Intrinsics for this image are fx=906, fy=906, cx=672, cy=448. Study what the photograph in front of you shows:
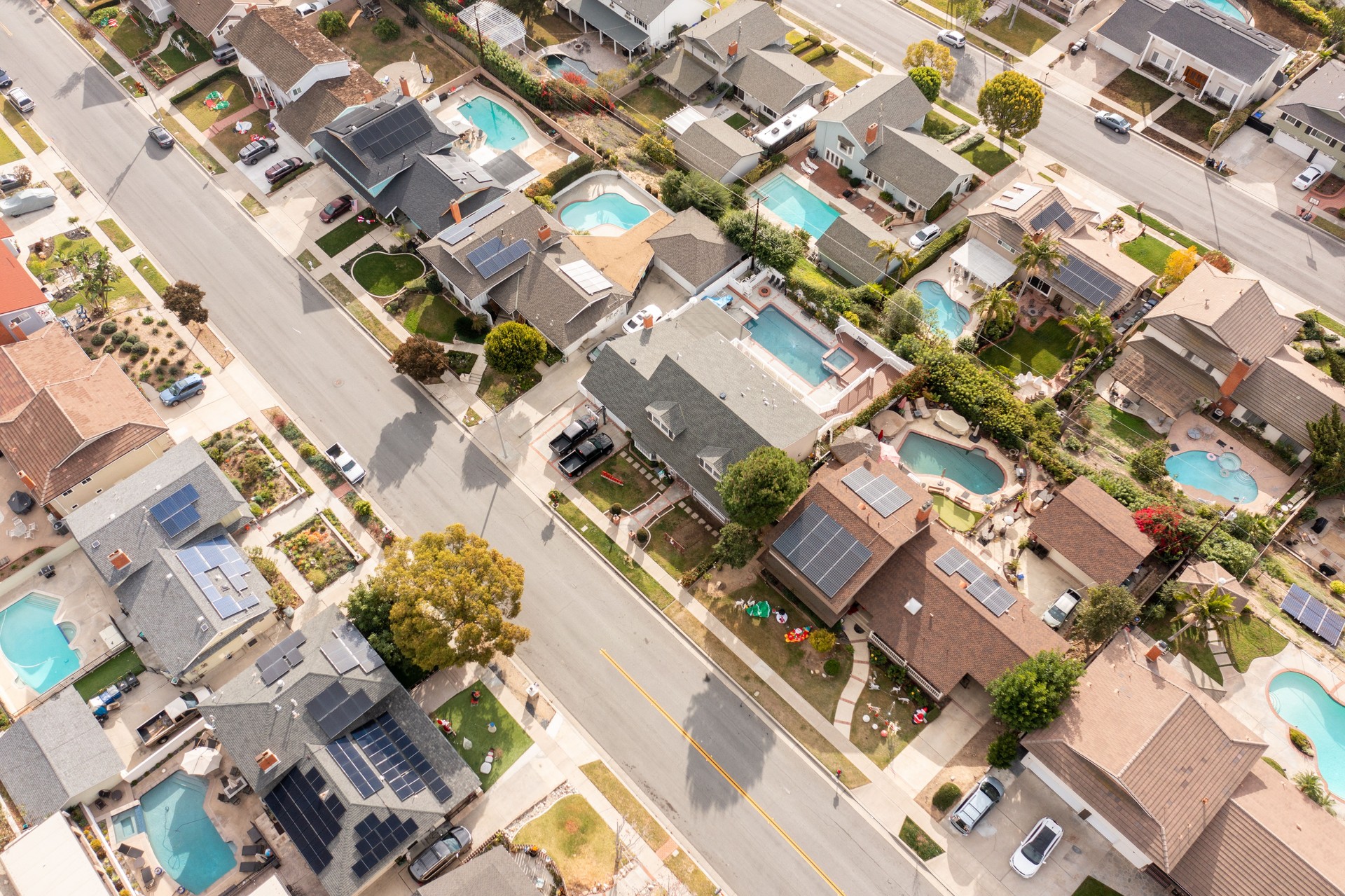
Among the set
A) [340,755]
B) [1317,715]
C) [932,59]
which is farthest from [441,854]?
[932,59]

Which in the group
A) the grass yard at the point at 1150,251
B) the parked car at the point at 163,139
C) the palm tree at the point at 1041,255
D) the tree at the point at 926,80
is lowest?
the parked car at the point at 163,139

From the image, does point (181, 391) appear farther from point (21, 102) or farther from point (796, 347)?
point (796, 347)

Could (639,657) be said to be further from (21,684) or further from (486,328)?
(21,684)

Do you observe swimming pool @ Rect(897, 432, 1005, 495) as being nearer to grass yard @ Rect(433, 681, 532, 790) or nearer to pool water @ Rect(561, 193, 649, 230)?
pool water @ Rect(561, 193, 649, 230)

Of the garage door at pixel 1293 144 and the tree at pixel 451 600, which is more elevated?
the garage door at pixel 1293 144


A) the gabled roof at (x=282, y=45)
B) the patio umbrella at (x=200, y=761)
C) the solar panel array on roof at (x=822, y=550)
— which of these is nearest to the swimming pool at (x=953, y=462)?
the solar panel array on roof at (x=822, y=550)

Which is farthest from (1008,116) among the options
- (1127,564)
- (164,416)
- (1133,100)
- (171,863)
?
(171,863)

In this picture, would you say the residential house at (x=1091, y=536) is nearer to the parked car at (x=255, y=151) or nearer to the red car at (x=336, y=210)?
the red car at (x=336, y=210)
